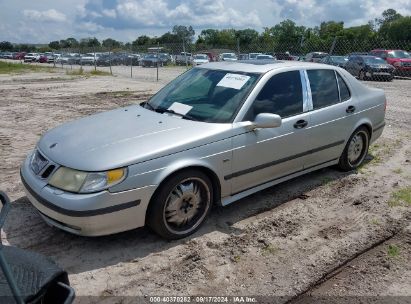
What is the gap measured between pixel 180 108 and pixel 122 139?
93 centimetres

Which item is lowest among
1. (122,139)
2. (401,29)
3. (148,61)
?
(122,139)

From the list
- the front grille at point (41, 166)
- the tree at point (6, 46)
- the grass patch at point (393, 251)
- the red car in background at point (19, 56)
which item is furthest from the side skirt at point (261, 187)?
the tree at point (6, 46)

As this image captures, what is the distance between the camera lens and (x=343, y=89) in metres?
5.42

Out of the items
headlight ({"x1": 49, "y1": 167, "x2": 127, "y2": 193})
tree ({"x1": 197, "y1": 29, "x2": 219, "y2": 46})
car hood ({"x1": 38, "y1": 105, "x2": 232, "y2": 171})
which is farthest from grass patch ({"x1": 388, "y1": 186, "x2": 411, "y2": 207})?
tree ({"x1": 197, "y1": 29, "x2": 219, "y2": 46})

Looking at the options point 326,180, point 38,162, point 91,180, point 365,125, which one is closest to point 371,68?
point 365,125

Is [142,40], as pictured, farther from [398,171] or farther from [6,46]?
[398,171]

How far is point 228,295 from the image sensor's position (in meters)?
3.06

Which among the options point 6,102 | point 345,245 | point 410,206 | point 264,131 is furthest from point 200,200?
point 6,102

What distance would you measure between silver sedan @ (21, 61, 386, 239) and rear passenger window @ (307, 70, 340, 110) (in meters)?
0.02

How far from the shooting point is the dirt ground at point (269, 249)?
10.3 feet

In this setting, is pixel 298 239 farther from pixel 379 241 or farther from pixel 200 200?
pixel 200 200

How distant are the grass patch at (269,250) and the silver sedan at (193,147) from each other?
657 mm

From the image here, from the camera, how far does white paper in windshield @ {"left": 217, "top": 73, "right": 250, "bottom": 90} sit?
440 cm

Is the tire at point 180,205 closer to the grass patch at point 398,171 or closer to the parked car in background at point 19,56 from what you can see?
the grass patch at point 398,171
